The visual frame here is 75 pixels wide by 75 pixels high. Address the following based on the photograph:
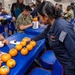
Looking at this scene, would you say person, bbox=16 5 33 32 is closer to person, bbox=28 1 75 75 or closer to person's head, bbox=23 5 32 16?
person's head, bbox=23 5 32 16

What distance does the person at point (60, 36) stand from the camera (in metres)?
1.32

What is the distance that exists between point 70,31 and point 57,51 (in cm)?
30

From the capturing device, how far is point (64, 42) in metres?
1.34

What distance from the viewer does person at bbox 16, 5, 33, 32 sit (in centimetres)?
337

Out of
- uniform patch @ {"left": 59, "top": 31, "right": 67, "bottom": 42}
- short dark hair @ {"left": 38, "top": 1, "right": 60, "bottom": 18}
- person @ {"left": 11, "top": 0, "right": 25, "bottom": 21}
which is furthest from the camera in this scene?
person @ {"left": 11, "top": 0, "right": 25, "bottom": 21}

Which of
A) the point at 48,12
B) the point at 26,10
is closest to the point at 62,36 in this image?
the point at 48,12

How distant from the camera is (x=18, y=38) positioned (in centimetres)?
247

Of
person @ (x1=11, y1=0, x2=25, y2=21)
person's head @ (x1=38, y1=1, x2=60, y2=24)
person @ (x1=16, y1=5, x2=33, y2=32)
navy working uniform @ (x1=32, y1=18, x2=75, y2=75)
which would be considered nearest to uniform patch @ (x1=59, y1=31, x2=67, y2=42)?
navy working uniform @ (x1=32, y1=18, x2=75, y2=75)

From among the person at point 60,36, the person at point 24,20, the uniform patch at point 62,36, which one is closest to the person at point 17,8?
the person at point 24,20

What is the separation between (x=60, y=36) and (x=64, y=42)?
0.23ft

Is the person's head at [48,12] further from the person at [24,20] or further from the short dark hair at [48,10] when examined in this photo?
the person at [24,20]

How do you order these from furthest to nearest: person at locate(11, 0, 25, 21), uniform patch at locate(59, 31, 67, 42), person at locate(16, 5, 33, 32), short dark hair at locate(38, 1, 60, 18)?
person at locate(11, 0, 25, 21) < person at locate(16, 5, 33, 32) < short dark hair at locate(38, 1, 60, 18) < uniform patch at locate(59, 31, 67, 42)

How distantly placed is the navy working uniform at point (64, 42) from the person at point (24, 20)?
6.19 feet

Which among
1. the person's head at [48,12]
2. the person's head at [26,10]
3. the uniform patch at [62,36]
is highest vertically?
the person's head at [48,12]
